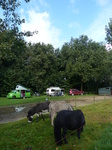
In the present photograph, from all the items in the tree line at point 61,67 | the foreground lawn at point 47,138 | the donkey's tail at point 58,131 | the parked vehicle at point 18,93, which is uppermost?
the tree line at point 61,67

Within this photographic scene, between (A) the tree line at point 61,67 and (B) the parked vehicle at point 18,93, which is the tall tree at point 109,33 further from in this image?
(B) the parked vehicle at point 18,93

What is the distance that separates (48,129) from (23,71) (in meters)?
25.1

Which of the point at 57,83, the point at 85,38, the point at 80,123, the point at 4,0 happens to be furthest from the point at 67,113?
the point at 85,38

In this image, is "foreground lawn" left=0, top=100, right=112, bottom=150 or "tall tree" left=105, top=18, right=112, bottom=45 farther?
"tall tree" left=105, top=18, right=112, bottom=45

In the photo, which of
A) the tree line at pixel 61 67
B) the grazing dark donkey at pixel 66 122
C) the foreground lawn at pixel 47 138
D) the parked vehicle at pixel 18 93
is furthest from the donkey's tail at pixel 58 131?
the tree line at pixel 61 67

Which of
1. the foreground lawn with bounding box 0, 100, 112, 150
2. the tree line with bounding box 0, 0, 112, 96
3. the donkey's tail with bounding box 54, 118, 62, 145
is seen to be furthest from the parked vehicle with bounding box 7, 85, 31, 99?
the donkey's tail with bounding box 54, 118, 62, 145

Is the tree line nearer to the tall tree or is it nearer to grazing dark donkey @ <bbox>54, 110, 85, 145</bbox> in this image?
the tall tree

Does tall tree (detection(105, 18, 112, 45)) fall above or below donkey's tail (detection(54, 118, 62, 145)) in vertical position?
above

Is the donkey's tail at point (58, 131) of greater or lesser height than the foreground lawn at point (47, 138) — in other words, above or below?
above

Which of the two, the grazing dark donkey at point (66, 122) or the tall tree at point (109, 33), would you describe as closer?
the grazing dark donkey at point (66, 122)

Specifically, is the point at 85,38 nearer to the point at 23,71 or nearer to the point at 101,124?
the point at 23,71

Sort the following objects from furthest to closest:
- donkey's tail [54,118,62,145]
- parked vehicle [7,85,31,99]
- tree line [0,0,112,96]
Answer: tree line [0,0,112,96], parked vehicle [7,85,31,99], donkey's tail [54,118,62,145]

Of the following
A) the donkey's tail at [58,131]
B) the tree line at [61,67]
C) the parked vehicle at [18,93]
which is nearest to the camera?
the donkey's tail at [58,131]

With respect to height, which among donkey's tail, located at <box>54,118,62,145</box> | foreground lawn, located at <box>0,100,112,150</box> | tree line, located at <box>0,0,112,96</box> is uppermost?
tree line, located at <box>0,0,112,96</box>
